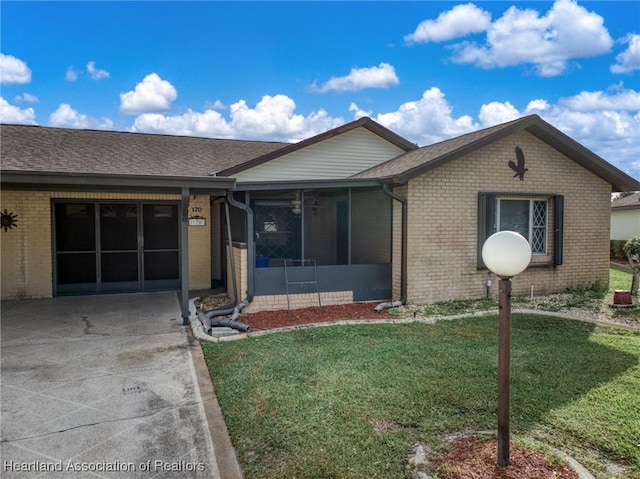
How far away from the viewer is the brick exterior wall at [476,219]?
8.38 metres

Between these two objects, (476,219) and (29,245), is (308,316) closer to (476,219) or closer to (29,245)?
(476,219)

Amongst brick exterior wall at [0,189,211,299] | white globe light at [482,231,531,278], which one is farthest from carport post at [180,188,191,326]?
white globe light at [482,231,531,278]

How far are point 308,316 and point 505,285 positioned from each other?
16.9 ft

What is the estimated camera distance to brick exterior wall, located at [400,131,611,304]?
8.38 m

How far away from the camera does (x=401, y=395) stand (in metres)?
4.10

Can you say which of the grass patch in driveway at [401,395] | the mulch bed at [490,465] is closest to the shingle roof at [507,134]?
the grass patch in driveway at [401,395]

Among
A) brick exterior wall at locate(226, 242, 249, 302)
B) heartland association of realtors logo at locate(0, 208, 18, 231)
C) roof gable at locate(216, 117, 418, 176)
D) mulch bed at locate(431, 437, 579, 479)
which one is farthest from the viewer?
roof gable at locate(216, 117, 418, 176)

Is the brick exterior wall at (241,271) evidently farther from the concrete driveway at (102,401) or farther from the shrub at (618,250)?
the shrub at (618,250)

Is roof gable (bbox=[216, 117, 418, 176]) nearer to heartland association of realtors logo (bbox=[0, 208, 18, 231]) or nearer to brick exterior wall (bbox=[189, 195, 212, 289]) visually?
brick exterior wall (bbox=[189, 195, 212, 289])

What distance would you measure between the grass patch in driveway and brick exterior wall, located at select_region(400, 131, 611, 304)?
7.48 ft

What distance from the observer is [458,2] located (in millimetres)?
10594

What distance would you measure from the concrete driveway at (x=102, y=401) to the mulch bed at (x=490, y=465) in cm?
159

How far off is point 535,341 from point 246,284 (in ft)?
15.9

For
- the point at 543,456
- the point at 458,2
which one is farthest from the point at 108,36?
the point at 543,456
